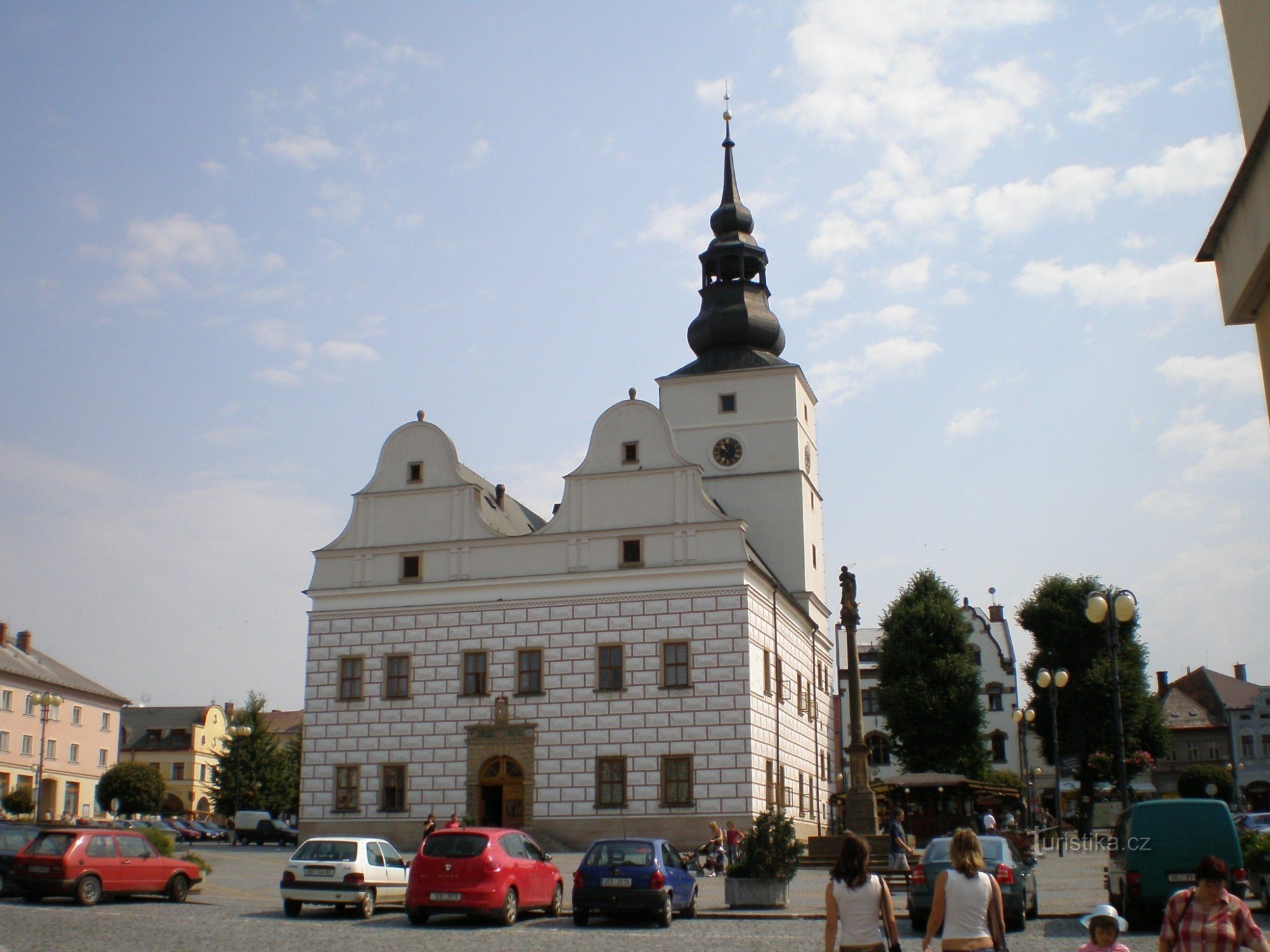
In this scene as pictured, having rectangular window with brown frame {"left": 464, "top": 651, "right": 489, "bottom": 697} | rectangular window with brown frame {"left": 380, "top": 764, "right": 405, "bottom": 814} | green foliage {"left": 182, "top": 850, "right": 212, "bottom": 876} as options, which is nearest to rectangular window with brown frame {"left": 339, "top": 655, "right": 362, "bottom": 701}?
rectangular window with brown frame {"left": 380, "top": 764, "right": 405, "bottom": 814}

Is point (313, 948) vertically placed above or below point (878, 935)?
below

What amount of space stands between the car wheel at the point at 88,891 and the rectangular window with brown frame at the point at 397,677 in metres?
18.9

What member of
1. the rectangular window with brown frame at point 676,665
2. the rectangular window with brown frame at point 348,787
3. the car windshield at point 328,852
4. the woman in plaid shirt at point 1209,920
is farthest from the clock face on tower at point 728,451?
the woman in plaid shirt at point 1209,920

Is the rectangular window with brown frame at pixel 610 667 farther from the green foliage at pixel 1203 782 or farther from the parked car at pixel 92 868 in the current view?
the green foliage at pixel 1203 782

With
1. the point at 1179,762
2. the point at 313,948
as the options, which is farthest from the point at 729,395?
the point at 1179,762

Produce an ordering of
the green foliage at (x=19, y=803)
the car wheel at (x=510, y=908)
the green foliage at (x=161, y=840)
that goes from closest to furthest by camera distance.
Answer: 1. the car wheel at (x=510, y=908)
2. the green foliage at (x=161, y=840)
3. the green foliage at (x=19, y=803)

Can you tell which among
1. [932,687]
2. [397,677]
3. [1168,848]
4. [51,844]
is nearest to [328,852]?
[51,844]

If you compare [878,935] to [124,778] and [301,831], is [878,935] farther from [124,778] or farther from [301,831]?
[124,778]

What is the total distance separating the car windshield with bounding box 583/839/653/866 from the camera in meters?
19.8

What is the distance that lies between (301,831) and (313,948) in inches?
1016

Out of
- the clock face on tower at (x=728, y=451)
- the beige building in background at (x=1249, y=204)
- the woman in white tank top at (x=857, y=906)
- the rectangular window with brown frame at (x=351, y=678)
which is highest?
the clock face on tower at (x=728, y=451)

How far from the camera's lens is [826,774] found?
51344 mm

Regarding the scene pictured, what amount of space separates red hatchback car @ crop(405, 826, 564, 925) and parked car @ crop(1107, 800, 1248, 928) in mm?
8988

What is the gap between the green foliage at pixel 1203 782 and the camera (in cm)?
6825
